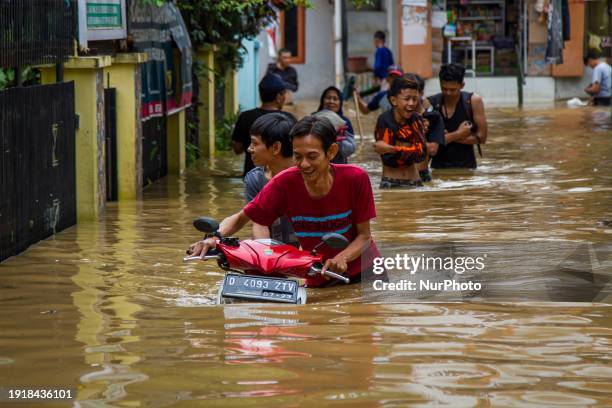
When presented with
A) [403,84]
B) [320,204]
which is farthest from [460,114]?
[320,204]

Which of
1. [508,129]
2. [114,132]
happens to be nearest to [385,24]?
[508,129]

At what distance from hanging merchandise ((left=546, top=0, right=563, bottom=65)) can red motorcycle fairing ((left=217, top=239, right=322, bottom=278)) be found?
25.7 metres

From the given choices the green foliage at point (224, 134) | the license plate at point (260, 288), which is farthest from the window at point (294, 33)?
the license plate at point (260, 288)

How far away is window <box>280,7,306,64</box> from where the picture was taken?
119 ft

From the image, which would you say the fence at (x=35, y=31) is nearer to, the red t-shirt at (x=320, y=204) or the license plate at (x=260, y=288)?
the red t-shirt at (x=320, y=204)

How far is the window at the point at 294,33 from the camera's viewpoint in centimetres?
3628

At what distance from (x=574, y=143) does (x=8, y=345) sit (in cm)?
1616

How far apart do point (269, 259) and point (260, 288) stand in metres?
0.17

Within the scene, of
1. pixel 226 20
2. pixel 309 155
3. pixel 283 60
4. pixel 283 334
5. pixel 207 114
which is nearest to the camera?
pixel 283 334

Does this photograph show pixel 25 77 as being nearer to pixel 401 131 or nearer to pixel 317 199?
pixel 401 131

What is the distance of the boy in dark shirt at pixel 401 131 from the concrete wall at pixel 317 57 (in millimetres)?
21562

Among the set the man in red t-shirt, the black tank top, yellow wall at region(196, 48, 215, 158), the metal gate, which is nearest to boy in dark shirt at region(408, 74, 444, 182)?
the black tank top

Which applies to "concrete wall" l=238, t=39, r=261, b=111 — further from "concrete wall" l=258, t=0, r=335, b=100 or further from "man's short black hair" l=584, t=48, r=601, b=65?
"man's short black hair" l=584, t=48, r=601, b=65

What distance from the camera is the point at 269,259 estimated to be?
7.90 m
